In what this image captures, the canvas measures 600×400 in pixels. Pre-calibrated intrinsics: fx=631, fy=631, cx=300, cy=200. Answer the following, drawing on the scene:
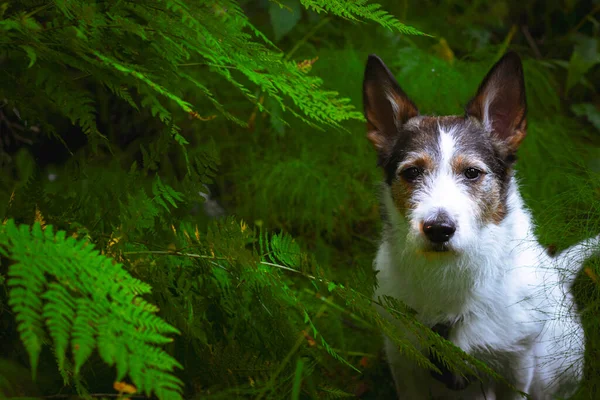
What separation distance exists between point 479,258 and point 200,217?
223cm

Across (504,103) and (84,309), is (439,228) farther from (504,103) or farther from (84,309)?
(84,309)

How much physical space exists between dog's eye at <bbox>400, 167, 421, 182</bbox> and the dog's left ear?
56cm

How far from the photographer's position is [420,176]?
10.9ft

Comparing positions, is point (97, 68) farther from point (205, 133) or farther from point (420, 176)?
point (205, 133)

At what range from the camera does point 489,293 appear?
129 inches

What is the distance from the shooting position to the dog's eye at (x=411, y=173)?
3359 mm

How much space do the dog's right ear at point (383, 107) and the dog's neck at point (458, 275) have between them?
0.61 metres

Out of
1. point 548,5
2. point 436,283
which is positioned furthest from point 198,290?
point 548,5

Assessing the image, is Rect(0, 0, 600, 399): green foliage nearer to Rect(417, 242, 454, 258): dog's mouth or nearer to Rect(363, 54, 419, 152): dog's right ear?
Rect(417, 242, 454, 258): dog's mouth

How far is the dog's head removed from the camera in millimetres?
3035

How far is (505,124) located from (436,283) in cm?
103

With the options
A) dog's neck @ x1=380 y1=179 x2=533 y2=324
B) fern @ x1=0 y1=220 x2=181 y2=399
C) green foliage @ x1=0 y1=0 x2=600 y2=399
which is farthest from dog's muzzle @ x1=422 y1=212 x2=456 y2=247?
fern @ x1=0 y1=220 x2=181 y2=399

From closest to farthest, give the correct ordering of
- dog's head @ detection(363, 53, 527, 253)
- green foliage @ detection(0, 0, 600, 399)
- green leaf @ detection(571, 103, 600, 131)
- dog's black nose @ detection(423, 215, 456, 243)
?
green foliage @ detection(0, 0, 600, 399) → dog's black nose @ detection(423, 215, 456, 243) → dog's head @ detection(363, 53, 527, 253) → green leaf @ detection(571, 103, 600, 131)

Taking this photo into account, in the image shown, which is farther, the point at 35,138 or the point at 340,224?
the point at 340,224
